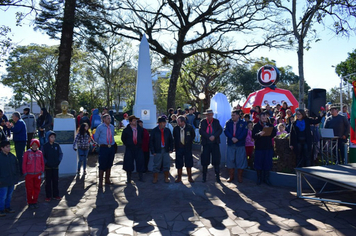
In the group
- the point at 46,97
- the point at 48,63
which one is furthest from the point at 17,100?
the point at 48,63

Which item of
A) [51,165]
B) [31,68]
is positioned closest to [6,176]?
[51,165]

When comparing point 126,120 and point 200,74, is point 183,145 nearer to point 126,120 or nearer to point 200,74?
point 126,120

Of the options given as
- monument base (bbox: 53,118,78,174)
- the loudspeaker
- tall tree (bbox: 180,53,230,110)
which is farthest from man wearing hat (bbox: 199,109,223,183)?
tall tree (bbox: 180,53,230,110)

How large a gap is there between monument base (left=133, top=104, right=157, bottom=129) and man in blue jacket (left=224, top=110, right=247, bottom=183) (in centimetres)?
290

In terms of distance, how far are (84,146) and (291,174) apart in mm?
5620

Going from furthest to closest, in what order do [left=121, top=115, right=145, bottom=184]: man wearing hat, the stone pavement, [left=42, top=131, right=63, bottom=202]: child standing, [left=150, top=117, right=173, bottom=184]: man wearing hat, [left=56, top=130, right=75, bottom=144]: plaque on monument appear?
1. [left=56, top=130, right=75, bottom=144]: plaque on monument
2. [left=150, top=117, right=173, bottom=184]: man wearing hat
3. [left=121, top=115, right=145, bottom=184]: man wearing hat
4. [left=42, top=131, right=63, bottom=202]: child standing
5. the stone pavement

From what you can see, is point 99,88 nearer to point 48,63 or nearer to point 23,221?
point 48,63

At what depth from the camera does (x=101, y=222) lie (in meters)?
4.62

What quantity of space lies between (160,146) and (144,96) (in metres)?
2.64

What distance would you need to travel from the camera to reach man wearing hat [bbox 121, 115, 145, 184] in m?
7.01

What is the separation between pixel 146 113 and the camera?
9125 millimetres

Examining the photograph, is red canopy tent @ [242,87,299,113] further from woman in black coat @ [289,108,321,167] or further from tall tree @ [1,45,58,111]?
tall tree @ [1,45,58,111]

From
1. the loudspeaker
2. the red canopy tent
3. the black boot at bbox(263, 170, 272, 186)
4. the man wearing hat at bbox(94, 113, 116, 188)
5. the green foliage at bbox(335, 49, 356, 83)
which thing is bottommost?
the black boot at bbox(263, 170, 272, 186)

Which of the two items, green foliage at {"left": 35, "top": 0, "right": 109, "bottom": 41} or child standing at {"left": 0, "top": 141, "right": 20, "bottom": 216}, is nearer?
child standing at {"left": 0, "top": 141, "right": 20, "bottom": 216}
